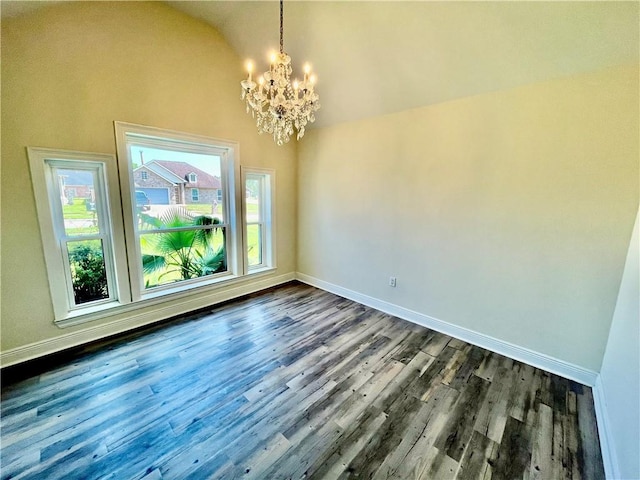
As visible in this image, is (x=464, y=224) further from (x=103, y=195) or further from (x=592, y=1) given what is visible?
(x=103, y=195)

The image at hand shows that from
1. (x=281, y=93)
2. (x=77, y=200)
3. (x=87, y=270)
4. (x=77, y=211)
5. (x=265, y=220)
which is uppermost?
(x=281, y=93)

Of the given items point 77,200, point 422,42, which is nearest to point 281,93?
point 422,42

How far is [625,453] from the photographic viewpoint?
136 centimetres

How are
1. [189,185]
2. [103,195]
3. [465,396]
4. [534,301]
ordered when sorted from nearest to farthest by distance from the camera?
1. [465,396]
2. [534,301]
3. [103,195]
4. [189,185]

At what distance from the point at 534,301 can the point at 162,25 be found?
4.64m

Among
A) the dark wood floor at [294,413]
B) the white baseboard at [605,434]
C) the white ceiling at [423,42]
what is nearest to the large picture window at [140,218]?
the dark wood floor at [294,413]

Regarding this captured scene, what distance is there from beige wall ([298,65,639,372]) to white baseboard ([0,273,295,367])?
76.1 inches

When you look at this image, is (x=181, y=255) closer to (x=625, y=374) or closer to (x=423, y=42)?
(x=423, y=42)

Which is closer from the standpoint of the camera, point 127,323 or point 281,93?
point 281,93

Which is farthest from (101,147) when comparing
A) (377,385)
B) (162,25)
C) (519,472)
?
(519,472)

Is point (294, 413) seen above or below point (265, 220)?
below

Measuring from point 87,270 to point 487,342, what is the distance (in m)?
4.23

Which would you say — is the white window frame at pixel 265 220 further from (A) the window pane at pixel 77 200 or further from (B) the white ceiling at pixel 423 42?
(A) the window pane at pixel 77 200

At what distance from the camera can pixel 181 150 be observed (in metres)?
3.12
